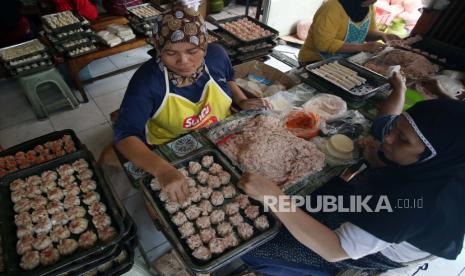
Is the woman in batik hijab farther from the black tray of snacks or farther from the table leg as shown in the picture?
the table leg

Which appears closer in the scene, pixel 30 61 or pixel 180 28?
pixel 180 28

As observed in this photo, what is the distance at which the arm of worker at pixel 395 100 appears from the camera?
181 centimetres

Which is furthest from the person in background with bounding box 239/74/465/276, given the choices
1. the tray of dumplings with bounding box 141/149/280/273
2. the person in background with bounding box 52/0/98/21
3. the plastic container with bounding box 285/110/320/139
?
the person in background with bounding box 52/0/98/21

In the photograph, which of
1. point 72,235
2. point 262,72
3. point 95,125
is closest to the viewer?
point 72,235

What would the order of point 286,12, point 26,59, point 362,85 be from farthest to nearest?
1. point 286,12
2. point 26,59
3. point 362,85

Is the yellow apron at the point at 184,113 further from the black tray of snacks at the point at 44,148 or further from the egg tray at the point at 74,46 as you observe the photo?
the egg tray at the point at 74,46

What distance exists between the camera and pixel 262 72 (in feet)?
8.75

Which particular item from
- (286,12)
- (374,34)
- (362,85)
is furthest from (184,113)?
(286,12)

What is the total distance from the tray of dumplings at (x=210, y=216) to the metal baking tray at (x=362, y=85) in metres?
1.04

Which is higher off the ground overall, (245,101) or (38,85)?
(245,101)

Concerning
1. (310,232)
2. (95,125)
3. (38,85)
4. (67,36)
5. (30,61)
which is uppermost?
(310,232)

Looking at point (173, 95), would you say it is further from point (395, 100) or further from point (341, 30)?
point (341, 30)

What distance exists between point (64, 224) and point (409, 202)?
5.00 ft

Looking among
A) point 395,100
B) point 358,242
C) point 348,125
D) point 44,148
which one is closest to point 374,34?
point 395,100
